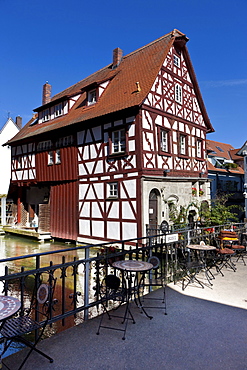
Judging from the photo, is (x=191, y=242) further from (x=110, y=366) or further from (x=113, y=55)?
(x=113, y=55)

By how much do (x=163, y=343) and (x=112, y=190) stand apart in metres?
10.1

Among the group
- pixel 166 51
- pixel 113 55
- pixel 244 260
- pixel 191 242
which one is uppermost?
pixel 113 55

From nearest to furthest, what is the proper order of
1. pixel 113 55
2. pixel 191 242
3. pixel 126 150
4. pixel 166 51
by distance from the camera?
pixel 191 242 < pixel 126 150 < pixel 166 51 < pixel 113 55

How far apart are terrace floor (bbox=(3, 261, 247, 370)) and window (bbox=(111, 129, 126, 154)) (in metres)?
9.12

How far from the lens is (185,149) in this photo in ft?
49.8

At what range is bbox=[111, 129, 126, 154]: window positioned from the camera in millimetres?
12727

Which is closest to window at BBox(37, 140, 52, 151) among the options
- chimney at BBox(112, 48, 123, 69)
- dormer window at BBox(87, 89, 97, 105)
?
dormer window at BBox(87, 89, 97, 105)

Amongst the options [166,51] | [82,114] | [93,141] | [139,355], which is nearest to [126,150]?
[93,141]

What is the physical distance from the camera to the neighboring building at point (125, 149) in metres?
12.3

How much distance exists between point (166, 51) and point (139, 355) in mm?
13818

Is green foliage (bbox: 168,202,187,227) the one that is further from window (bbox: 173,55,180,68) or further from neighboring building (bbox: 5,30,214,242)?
window (bbox: 173,55,180,68)

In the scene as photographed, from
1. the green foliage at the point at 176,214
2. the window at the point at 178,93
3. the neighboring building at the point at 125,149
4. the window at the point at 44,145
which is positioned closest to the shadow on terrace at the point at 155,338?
the neighboring building at the point at 125,149

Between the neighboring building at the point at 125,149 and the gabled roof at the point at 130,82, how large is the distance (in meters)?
0.07

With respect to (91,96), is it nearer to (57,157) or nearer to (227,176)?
(57,157)
